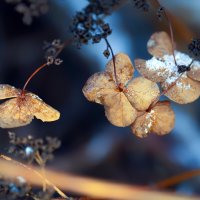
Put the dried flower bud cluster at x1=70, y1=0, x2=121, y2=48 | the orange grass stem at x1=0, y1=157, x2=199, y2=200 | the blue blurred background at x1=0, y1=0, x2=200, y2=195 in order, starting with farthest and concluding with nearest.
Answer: the blue blurred background at x1=0, y1=0, x2=200, y2=195
the orange grass stem at x1=0, y1=157, x2=199, y2=200
the dried flower bud cluster at x1=70, y1=0, x2=121, y2=48

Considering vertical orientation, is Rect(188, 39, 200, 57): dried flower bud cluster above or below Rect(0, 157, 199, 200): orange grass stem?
above

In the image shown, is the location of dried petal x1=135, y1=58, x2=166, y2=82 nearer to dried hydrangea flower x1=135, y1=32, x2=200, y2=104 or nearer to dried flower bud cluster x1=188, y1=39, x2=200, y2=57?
dried hydrangea flower x1=135, y1=32, x2=200, y2=104

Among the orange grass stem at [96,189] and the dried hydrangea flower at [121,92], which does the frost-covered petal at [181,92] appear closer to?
the dried hydrangea flower at [121,92]

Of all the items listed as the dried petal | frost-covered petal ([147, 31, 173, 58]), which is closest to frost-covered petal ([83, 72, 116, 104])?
the dried petal

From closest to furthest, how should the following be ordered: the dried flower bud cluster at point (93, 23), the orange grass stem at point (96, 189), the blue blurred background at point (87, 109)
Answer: the dried flower bud cluster at point (93, 23) → the orange grass stem at point (96, 189) → the blue blurred background at point (87, 109)

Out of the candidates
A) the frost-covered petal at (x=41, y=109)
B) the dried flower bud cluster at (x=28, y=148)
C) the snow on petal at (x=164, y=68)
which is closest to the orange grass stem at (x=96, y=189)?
the dried flower bud cluster at (x=28, y=148)

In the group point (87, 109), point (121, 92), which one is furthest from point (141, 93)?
point (87, 109)

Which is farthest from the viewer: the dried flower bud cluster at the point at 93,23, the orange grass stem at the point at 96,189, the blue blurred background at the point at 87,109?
the blue blurred background at the point at 87,109
